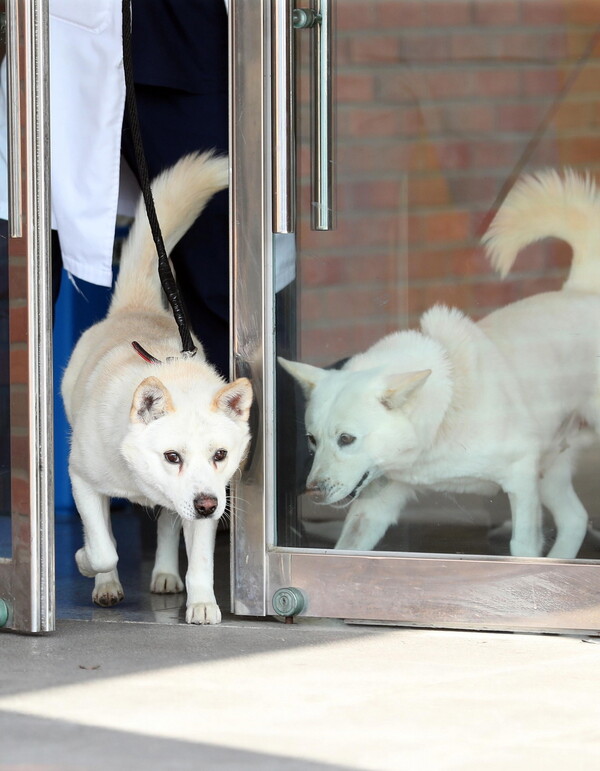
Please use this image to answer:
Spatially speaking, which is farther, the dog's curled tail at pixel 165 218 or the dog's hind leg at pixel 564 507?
the dog's curled tail at pixel 165 218

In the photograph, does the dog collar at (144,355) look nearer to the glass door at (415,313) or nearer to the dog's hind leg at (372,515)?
the glass door at (415,313)

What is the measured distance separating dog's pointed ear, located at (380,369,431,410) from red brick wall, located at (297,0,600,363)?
121mm

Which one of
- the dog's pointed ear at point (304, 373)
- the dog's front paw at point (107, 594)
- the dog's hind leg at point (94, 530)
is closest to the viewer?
the dog's pointed ear at point (304, 373)

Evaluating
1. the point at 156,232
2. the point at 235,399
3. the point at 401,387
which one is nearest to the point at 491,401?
the point at 401,387

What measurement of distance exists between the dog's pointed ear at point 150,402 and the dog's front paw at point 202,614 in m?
0.51

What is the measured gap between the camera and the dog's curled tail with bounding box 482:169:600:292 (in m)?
2.76

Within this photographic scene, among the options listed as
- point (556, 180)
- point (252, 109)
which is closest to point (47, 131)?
point (252, 109)

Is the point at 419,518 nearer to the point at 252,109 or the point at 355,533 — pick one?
the point at 355,533

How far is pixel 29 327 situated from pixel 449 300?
1.05 meters

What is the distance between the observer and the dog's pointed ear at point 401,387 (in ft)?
9.62

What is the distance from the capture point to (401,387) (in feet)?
9.64

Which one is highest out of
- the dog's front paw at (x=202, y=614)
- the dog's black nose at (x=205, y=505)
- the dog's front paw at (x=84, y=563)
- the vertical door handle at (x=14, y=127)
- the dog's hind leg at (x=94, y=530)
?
the vertical door handle at (x=14, y=127)

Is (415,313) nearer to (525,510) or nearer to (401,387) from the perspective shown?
(401,387)

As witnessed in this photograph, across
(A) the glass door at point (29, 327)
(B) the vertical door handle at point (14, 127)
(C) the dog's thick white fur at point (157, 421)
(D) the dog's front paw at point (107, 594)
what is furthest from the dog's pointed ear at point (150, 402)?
(D) the dog's front paw at point (107, 594)
